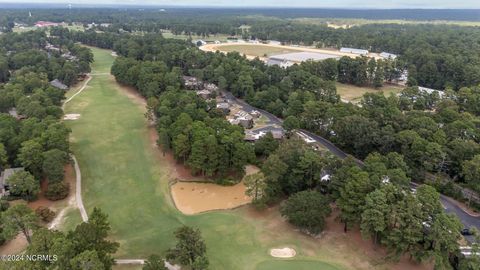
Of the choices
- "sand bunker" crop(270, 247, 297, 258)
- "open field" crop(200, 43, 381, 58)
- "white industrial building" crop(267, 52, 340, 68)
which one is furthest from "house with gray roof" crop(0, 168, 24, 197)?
"open field" crop(200, 43, 381, 58)

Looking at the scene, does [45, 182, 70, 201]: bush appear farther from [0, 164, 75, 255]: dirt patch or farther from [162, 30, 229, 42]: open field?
[162, 30, 229, 42]: open field

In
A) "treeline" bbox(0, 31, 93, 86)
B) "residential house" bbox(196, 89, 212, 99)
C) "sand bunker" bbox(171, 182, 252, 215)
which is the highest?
"treeline" bbox(0, 31, 93, 86)

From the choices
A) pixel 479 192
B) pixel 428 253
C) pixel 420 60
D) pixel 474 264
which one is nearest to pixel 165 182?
pixel 428 253

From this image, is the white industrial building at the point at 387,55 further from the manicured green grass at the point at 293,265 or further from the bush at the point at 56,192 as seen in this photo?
the bush at the point at 56,192

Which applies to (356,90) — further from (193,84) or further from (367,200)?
(367,200)

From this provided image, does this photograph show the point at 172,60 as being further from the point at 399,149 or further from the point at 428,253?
the point at 428,253

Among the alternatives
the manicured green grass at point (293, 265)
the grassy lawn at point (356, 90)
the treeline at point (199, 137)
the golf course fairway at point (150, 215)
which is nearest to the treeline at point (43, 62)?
the golf course fairway at point (150, 215)
